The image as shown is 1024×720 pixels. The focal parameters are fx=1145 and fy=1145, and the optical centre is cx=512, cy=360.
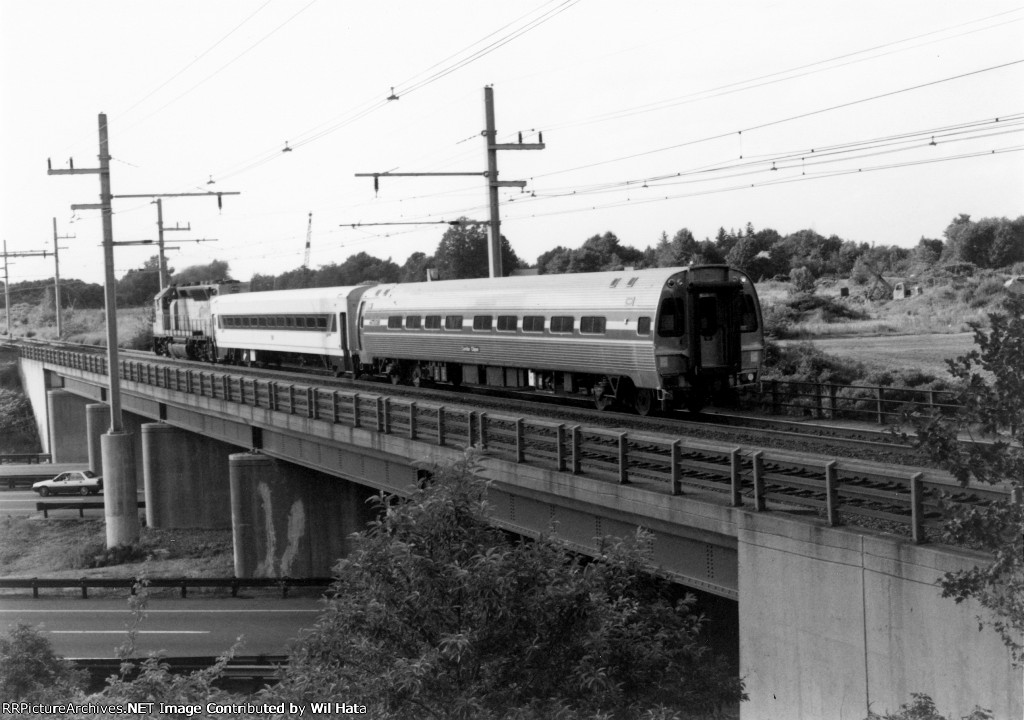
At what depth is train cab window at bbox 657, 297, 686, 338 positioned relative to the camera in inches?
872

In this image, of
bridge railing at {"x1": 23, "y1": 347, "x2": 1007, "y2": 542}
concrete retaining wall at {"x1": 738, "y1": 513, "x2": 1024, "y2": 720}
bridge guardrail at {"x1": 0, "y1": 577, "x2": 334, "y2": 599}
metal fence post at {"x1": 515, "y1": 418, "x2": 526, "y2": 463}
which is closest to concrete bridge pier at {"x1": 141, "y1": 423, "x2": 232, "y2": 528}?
bridge guardrail at {"x1": 0, "y1": 577, "x2": 334, "y2": 599}

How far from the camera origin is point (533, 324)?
86.2 feet

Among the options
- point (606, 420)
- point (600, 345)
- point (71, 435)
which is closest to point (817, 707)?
point (606, 420)

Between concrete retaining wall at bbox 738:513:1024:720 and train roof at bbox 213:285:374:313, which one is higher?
train roof at bbox 213:285:374:313

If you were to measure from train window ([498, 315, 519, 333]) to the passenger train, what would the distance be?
0.10 ft

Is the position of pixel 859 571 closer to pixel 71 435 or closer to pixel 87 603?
pixel 87 603

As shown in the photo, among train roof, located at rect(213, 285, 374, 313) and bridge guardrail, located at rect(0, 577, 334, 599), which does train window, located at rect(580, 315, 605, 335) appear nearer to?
bridge guardrail, located at rect(0, 577, 334, 599)

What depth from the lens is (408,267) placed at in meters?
86.4

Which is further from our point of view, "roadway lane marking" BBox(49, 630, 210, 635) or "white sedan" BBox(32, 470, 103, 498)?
"white sedan" BBox(32, 470, 103, 498)

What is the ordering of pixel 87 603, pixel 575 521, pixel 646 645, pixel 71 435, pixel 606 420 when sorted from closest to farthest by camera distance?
pixel 646 645
pixel 575 521
pixel 606 420
pixel 87 603
pixel 71 435

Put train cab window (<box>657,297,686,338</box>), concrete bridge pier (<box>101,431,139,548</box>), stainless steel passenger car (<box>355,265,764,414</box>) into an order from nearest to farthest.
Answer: train cab window (<box>657,297,686,338</box>), stainless steel passenger car (<box>355,265,764,414</box>), concrete bridge pier (<box>101,431,139,548</box>)

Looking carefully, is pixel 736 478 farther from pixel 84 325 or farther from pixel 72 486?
pixel 84 325

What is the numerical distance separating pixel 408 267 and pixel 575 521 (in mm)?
71285

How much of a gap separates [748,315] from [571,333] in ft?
12.5
